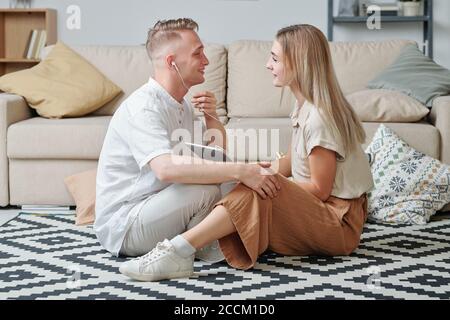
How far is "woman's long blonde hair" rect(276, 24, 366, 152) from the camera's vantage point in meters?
2.86

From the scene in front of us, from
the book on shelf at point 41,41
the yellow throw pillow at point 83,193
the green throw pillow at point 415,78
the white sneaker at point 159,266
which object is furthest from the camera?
the book on shelf at point 41,41

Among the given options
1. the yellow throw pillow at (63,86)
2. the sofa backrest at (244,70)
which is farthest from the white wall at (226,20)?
the yellow throw pillow at (63,86)

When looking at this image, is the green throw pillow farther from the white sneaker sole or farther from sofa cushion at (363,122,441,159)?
the white sneaker sole

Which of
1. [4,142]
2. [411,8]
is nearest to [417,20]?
[411,8]

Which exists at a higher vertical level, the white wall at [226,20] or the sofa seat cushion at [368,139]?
the white wall at [226,20]

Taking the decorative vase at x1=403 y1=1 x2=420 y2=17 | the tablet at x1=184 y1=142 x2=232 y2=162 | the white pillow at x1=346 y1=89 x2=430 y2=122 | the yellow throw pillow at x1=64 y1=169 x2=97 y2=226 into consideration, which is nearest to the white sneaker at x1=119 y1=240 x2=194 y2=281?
the tablet at x1=184 y1=142 x2=232 y2=162

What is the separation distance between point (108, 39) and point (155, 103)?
3.32 m

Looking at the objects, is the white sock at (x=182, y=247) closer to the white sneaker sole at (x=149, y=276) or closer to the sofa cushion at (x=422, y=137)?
the white sneaker sole at (x=149, y=276)

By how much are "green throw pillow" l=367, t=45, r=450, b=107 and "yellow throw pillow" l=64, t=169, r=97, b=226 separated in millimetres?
1474

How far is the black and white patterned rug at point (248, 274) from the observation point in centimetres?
249

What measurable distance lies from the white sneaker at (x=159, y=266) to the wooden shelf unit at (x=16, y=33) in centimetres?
375

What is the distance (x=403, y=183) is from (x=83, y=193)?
1.36 meters

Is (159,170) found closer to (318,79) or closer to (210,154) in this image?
(210,154)
